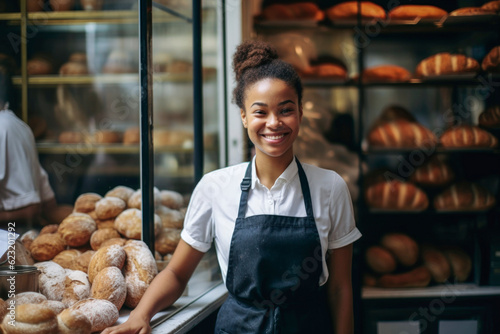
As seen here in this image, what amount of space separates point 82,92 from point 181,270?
2279 mm

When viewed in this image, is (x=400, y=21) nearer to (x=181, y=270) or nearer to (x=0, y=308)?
(x=181, y=270)

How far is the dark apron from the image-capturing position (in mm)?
1114

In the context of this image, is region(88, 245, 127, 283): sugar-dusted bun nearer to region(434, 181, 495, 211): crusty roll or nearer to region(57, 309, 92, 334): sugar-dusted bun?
region(57, 309, 92, 334): sugar-dusted bun

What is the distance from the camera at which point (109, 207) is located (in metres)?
1.54

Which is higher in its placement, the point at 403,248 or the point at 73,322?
the point at 73,322

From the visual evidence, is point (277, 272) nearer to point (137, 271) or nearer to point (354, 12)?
point (137, 271)

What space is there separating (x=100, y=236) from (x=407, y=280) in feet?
5.93

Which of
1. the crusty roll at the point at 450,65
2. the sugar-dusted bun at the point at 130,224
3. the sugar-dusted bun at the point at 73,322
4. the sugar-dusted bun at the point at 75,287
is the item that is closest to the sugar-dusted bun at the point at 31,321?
the sugar-dusted bun at the point at 73,322

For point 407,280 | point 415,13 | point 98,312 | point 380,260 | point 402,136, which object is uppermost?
point 415,13

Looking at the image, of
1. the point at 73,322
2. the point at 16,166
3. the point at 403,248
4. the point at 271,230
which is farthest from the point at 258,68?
the point at 403,248

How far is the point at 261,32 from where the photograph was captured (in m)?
2.78

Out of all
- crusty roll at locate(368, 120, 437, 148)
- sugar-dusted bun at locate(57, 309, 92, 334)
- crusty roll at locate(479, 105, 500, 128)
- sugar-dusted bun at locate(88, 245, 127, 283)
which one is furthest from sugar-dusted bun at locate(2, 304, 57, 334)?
crusty roll at locate(479, 105, 500, 128)

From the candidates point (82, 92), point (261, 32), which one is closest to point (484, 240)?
point (261, 32)

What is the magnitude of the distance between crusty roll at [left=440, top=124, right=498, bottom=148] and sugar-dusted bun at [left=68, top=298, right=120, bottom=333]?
2.19 m
